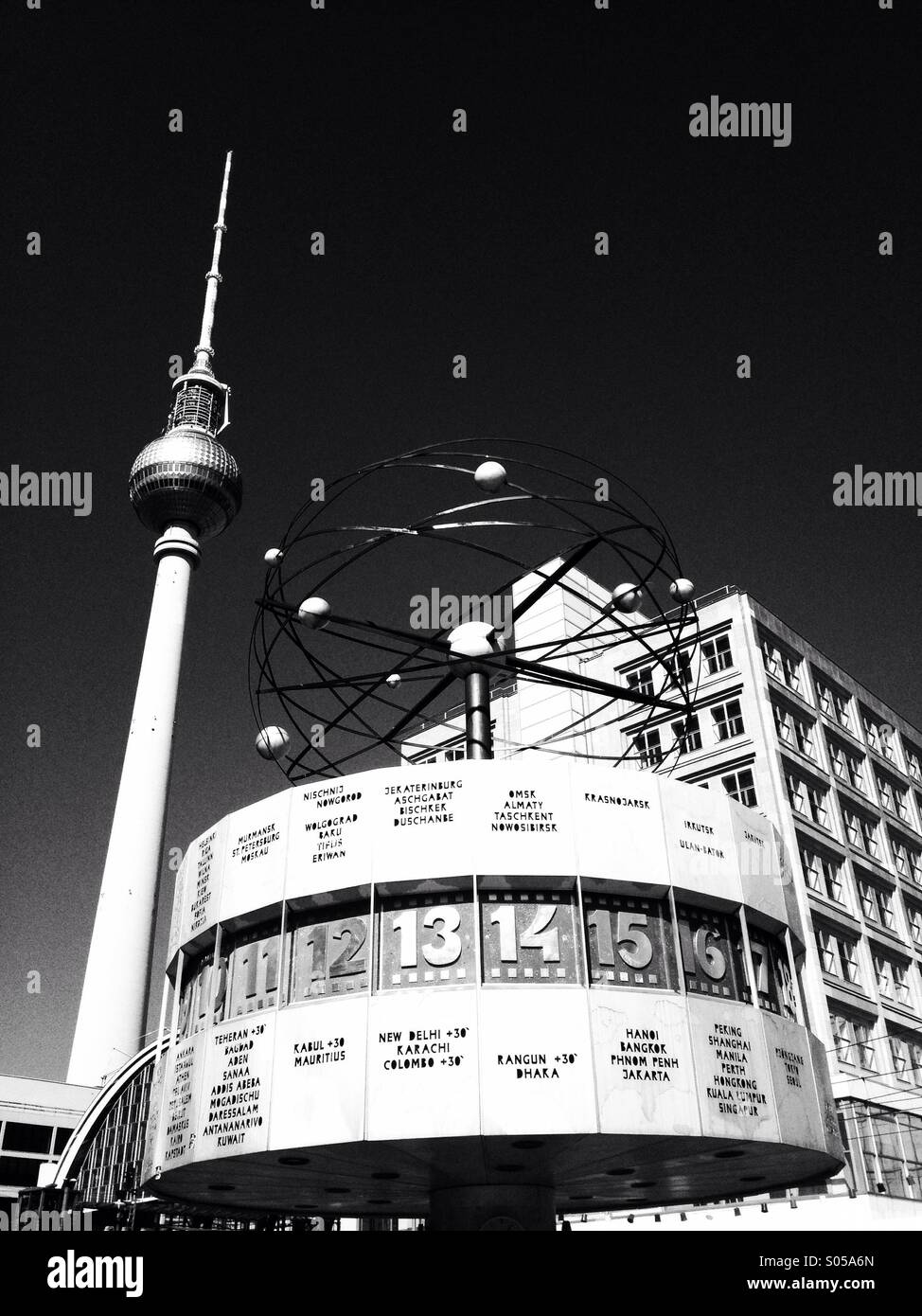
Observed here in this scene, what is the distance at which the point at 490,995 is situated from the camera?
13.9 metres

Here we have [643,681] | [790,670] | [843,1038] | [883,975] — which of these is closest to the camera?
[643,681]

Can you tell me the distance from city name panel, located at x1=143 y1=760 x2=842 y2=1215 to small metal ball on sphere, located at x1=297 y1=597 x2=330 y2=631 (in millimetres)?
3013

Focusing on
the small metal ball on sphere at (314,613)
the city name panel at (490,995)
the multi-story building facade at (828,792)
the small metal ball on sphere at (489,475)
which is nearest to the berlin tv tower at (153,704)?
the multi-story building facade at (828,792)

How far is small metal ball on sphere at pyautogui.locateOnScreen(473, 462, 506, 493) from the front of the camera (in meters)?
16.0

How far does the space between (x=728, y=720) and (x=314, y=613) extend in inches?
1480

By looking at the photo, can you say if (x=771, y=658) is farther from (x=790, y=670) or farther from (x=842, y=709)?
(x=842, y=709)

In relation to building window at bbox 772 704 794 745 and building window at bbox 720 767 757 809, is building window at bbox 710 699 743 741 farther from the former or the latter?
building window at bbox 720 767 757 809

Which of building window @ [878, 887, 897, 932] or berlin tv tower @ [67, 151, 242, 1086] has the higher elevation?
berlin tv tower @ [67, 151, 242, 1086]

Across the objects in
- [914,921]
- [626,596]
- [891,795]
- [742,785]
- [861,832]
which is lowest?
[626,596]

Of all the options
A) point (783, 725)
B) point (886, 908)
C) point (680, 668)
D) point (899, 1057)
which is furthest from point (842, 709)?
point (680, 668)

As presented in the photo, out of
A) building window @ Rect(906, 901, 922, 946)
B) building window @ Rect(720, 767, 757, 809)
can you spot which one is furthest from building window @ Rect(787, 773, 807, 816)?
building window @ Rect(906, 901, 922, 946)

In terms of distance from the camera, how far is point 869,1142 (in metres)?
40.7

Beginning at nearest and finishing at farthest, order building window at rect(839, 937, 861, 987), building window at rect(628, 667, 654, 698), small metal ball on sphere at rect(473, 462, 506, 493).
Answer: small metal ball on sphere at rect(473, 462, 506, 493) → building window at rect(628, 667, 654, 698) → building window at rect(839, 937, 861, 987)
